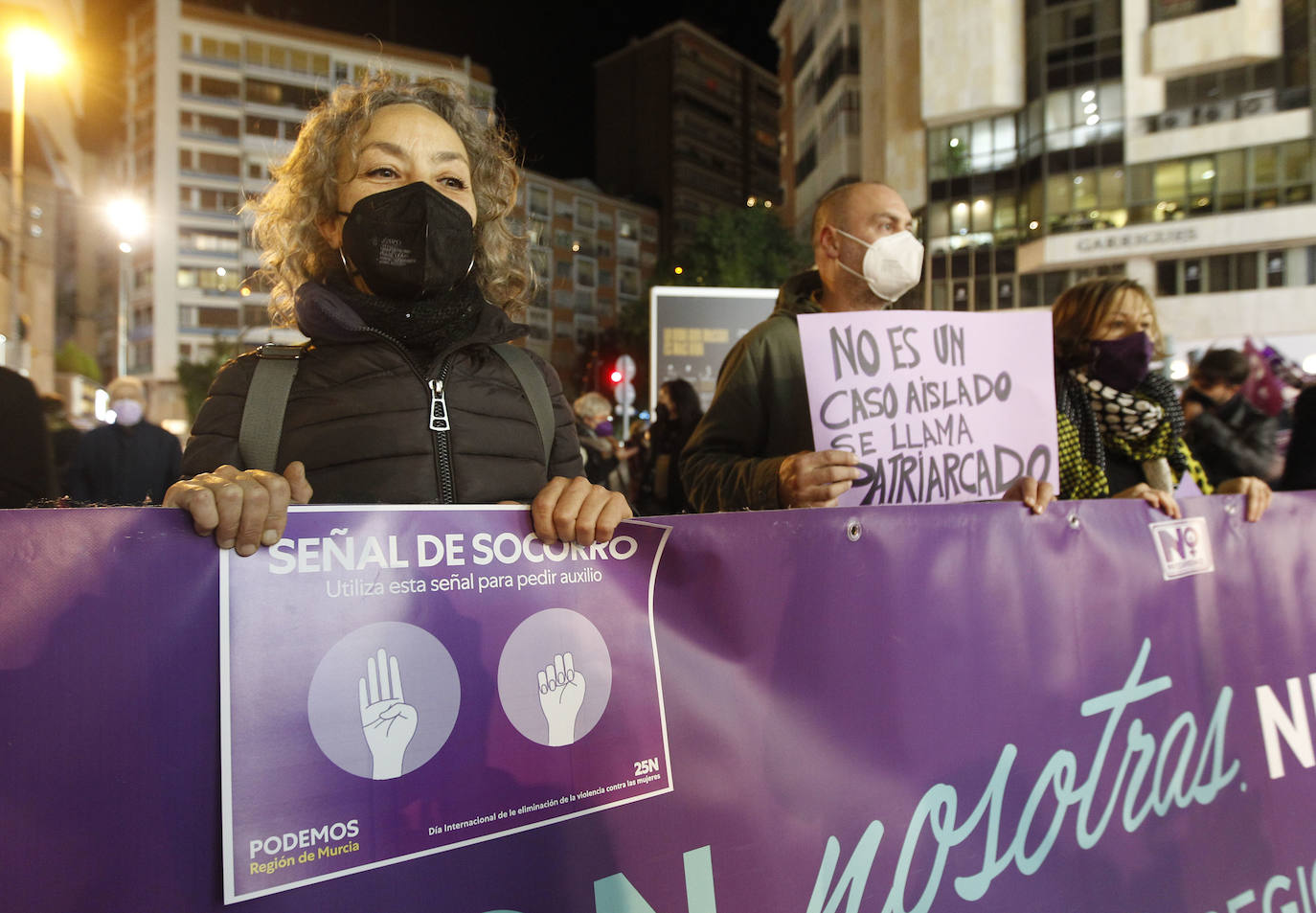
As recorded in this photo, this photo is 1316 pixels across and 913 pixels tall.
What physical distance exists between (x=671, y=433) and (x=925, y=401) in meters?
4.61

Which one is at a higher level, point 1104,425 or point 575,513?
point 1104,425

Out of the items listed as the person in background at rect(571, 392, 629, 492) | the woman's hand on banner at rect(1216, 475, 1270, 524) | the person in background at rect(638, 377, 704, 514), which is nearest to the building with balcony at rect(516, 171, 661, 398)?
the person in background at rect(571, 392, 629, 492)

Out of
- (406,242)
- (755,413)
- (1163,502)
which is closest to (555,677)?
(406,242)

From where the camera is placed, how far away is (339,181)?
1.92 metres

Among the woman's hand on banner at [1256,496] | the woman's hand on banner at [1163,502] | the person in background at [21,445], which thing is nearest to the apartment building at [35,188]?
the person in background at [21,445]

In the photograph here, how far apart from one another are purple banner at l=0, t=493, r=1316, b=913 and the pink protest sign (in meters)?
0.22

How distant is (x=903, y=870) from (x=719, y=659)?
0.56 metres

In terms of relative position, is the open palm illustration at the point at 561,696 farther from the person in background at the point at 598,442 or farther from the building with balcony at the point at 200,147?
the building with balcony at the point at 200,147

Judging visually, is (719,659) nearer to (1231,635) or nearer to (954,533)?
(954,533)

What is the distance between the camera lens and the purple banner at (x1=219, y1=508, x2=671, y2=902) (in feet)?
3.68

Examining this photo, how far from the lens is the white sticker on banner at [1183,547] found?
2.17m

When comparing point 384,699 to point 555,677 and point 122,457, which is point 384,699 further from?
point 122,457

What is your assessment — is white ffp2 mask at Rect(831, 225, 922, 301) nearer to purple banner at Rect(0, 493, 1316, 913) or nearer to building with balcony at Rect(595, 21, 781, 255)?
purple banner at Rect(0, 493, 1316, 913)

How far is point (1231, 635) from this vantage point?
2.23 m
